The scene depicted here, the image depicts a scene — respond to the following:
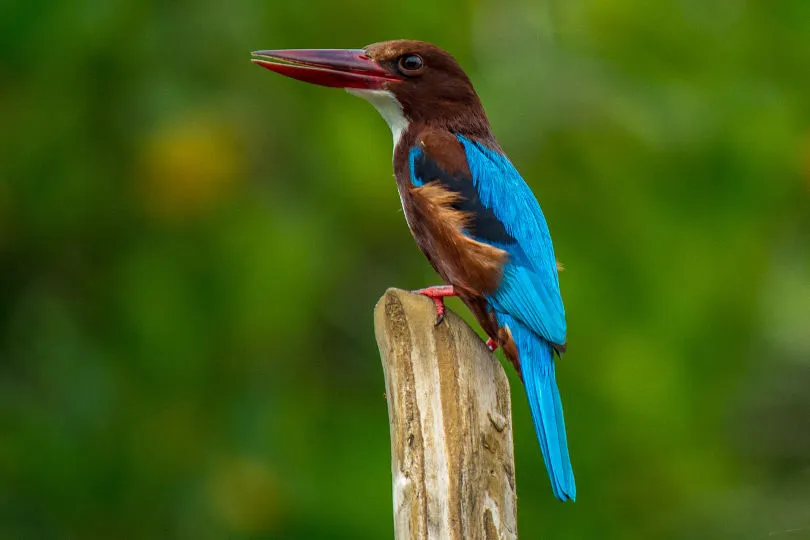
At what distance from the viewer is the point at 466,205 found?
3.76 m

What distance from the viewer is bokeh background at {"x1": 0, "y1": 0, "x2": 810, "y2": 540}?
16.7 feet

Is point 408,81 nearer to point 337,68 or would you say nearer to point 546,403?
point 337,68

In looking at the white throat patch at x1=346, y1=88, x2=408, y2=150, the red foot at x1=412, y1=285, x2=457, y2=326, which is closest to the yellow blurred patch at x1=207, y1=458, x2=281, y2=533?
the white throat patch at x1=346, y1=88, x2=408, y2=150

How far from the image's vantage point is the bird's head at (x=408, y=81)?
4.07 meters

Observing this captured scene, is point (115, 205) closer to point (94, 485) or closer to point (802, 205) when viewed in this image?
point (94, 485)

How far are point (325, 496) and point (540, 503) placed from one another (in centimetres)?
87

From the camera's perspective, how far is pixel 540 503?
526 centimetres

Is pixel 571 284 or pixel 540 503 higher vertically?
pixel 571 284

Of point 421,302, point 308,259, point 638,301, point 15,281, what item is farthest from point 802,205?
point 15,281

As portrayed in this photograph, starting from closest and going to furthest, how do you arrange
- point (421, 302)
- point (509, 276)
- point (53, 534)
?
point (421, 302) → point (509, 276) → point (53, 534)

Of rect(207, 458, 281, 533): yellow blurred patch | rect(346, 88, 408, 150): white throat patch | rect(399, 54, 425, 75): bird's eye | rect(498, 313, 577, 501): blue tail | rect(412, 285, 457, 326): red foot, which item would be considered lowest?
rect(207, 458, 281, 533): yellow blurred patch

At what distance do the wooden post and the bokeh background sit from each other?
196cm

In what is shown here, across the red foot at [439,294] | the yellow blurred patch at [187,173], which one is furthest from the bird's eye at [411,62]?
the yellow blurred patch at [187,173]

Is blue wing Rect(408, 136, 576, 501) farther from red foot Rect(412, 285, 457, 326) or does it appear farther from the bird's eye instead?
the bird's eye
